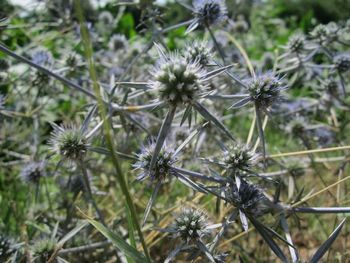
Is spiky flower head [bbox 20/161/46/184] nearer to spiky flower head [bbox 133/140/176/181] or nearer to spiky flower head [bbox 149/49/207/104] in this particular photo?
spiky flower head [bbox 133/140/176/181]

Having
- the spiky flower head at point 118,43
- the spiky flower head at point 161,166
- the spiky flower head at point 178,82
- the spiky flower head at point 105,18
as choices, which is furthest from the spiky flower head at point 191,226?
the spiky flower head at point 105,18

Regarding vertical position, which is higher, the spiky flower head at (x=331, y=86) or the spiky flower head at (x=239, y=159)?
the spiky flower head at (x=331, y=86)

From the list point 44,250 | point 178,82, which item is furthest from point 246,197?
point 44,250

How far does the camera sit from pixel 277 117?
2.44 metres

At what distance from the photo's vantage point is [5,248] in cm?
152

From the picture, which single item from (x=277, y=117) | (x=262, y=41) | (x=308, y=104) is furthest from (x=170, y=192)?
(x=262, y=41)

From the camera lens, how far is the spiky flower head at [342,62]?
2156 mm

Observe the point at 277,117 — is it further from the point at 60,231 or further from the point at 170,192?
the point at 60,231

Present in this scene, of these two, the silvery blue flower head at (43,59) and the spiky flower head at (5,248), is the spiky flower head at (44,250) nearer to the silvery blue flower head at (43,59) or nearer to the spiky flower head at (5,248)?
the spiky flower head at (5,248)

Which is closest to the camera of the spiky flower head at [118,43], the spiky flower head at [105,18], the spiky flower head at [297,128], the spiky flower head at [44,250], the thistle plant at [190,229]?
the thistle plant at [190,229]

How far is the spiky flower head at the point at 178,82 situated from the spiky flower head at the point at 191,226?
35 cm

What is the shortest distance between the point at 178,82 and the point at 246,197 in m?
0.38

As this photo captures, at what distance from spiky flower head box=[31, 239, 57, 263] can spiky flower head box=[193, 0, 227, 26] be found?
3.22 feet

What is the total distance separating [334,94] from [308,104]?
142mm
